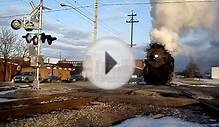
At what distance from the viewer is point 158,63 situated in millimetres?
43844

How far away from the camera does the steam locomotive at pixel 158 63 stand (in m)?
43.5

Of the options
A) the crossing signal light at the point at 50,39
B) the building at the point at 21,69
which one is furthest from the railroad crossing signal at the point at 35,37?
the building at the point at 21,69

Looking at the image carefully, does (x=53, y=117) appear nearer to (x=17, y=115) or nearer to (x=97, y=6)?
(x=17, y=115)

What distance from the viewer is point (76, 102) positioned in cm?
1858

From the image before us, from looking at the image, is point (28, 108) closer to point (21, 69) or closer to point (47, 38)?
point (47, 38)

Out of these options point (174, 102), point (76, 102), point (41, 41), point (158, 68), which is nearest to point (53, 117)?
point (76, 102)

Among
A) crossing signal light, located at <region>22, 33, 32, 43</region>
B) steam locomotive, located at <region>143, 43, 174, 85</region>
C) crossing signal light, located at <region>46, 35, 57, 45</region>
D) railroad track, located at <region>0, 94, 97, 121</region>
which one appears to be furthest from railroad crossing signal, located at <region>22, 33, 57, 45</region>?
steam locomotive, located at <region>143, 43, 174, 85</region>

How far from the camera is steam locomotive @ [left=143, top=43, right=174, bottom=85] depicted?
1714 inches
